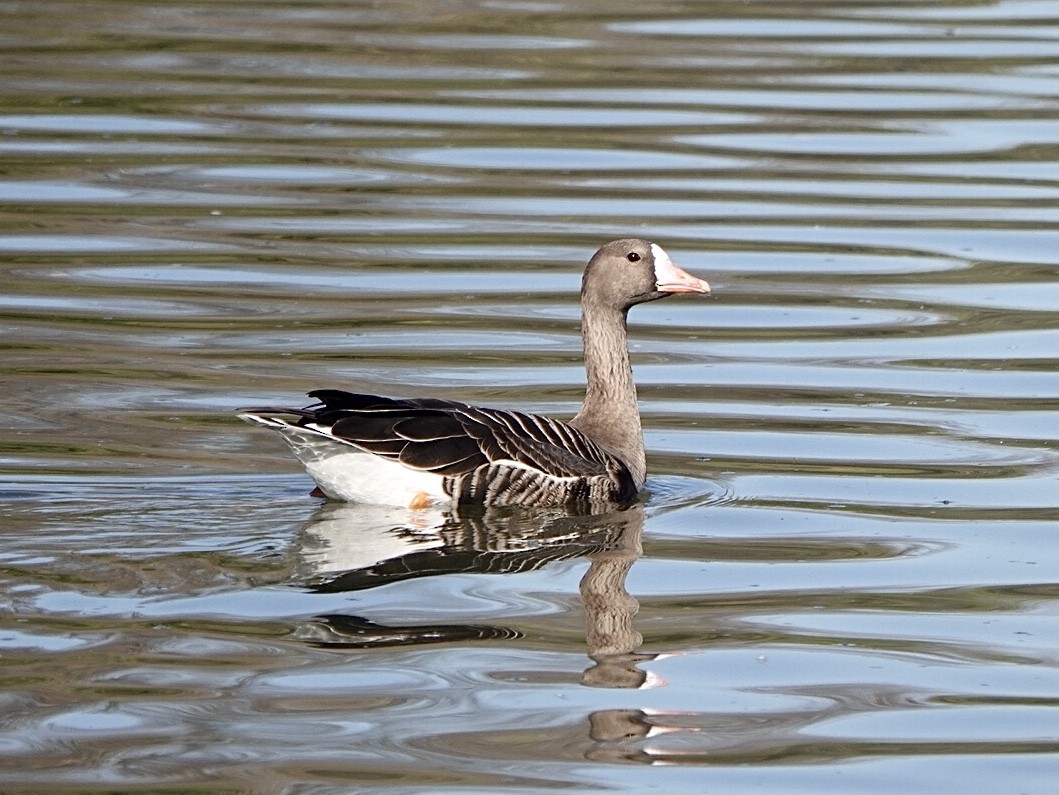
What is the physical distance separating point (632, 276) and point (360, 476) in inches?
74.0

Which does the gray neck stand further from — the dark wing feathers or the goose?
the dark wing feathers

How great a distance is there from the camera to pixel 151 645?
7641mm

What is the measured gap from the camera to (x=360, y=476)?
388 inches

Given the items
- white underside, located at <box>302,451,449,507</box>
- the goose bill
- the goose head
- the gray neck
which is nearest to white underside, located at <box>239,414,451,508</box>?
white underside, located at <box>302,451,449,507</box>

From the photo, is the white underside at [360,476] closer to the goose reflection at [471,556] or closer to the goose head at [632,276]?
the goose reflection at [471,556]

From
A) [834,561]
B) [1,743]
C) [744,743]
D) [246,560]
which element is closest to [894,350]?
[834,561]

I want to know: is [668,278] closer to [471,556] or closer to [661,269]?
[661,269]

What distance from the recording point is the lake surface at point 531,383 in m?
7.15

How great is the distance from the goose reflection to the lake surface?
0.03m

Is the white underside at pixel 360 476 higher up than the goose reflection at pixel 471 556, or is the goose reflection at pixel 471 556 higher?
the white underside at pixel 360 476

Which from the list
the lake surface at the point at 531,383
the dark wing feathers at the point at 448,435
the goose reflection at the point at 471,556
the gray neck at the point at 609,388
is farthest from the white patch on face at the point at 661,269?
the goose reflection at the point at 471,556

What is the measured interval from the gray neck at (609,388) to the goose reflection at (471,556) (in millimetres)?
521

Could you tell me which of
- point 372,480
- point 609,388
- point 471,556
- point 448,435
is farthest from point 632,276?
point 471,556

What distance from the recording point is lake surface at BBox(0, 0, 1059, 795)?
7148 mm
